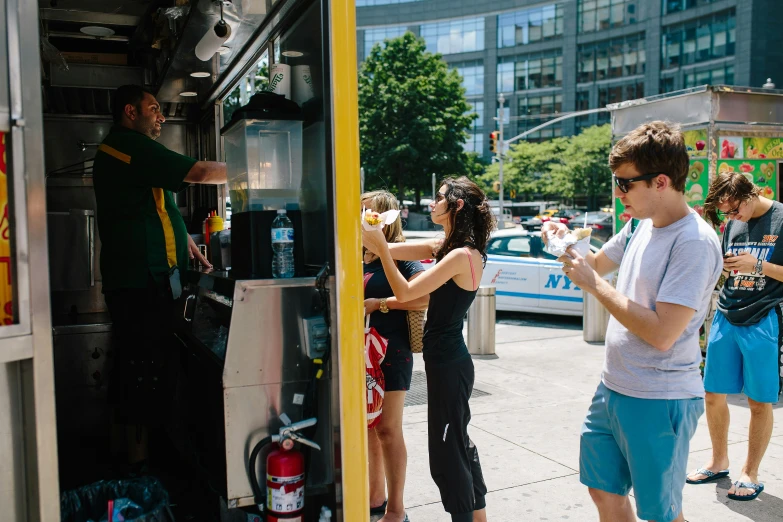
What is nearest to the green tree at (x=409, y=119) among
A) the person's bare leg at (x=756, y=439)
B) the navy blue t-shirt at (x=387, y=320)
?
the person's bare leg at (x=756, y=439)

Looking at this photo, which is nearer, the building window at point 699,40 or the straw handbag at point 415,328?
the straw handbag at point 415,328

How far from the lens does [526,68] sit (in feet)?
238

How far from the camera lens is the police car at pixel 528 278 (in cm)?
1074

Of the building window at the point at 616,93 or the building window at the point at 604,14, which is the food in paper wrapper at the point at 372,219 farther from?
the building window at the point at 604,14

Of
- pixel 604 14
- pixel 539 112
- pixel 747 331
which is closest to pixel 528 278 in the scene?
pixel 747 331

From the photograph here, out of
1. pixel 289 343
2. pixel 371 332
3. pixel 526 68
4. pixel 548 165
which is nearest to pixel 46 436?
pixel 289 343

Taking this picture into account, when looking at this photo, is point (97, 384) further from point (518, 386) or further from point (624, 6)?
point (624, 6)

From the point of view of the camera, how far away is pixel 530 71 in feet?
237

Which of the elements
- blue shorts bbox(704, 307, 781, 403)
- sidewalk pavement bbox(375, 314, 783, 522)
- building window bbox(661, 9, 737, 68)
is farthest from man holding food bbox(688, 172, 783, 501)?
building window bbox(661, 9, 737, 68)

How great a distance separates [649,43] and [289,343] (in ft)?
222

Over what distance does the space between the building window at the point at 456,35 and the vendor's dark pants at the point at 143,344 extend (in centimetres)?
7629

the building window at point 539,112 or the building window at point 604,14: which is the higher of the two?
the building window at point 604,14

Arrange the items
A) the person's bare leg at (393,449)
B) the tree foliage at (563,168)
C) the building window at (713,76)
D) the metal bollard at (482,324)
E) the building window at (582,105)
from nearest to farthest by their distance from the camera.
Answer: the person's bare leg at (393,449) → the metal bollard at (482,324) → the tree foliage at (563,168) → the building window at (713,76) → the building window at (582,105)

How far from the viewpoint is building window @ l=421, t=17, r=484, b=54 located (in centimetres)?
7538
